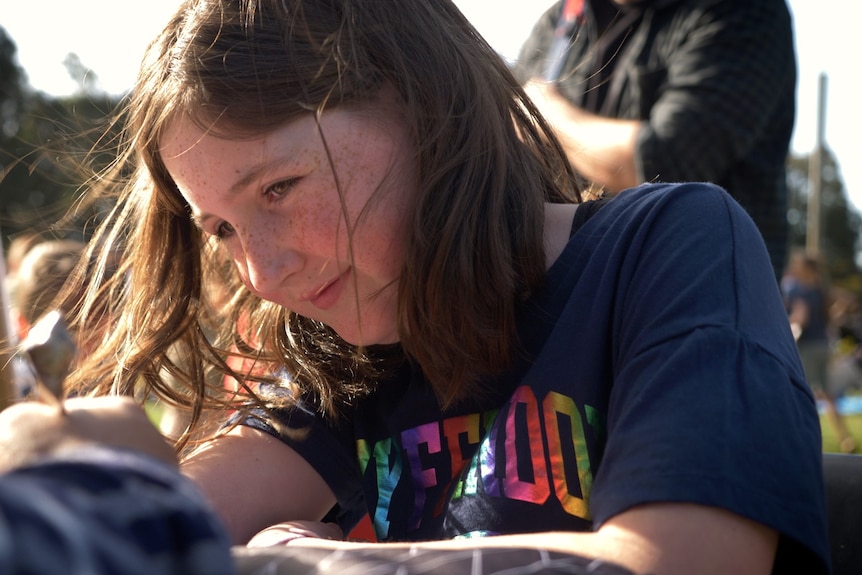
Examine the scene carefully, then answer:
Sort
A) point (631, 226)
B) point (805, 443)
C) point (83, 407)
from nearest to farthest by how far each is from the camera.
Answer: point (83, 407), point (805, 443), point (631, 226)

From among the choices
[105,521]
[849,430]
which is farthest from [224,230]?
[849,430]

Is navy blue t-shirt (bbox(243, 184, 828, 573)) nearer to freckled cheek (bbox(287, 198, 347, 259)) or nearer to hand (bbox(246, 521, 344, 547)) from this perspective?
hand (bbox(246, 521, 344, 547))

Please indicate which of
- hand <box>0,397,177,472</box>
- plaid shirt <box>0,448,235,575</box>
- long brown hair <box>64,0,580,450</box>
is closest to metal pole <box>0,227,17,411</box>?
long brown hair <box>64,0,580,450</box>

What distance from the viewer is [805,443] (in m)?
0.87

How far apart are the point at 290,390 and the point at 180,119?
17.8 inches

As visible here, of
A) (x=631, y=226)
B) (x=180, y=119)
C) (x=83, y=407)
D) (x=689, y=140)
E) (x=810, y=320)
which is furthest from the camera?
(x=810, y=320)

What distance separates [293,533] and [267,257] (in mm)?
358

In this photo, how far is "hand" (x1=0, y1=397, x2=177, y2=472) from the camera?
70 cm

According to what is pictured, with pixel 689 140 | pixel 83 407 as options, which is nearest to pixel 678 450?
pixel 83 407

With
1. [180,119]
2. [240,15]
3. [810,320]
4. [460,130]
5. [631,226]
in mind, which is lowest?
[810,320]

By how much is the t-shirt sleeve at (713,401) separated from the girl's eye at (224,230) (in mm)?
562

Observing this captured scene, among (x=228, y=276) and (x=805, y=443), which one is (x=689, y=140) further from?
(x=805, y=443)

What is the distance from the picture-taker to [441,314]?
3.94 ft

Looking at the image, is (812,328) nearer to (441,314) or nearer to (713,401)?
(441,314)
